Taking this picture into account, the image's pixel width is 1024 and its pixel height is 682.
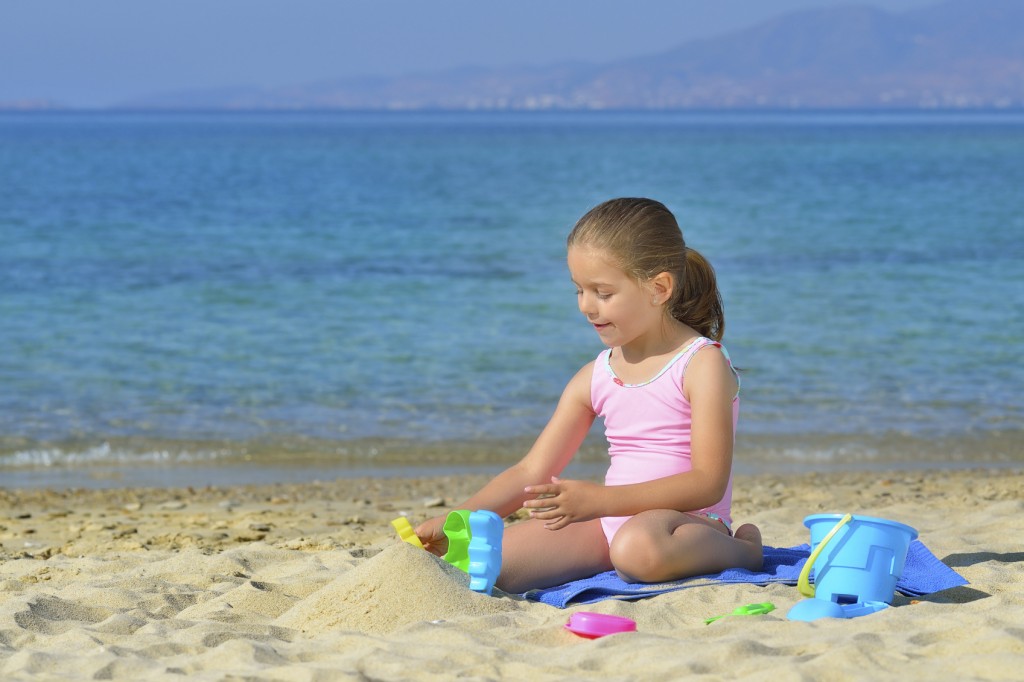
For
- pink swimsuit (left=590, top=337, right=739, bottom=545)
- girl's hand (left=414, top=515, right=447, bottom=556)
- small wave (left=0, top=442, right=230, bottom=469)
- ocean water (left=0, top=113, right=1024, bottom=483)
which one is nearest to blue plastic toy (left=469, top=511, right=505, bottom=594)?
girl's hand (left=414, top=515, right=447, bottom=556)

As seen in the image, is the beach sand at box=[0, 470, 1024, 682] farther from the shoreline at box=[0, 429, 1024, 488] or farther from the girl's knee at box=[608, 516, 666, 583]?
the shoreline at box=[0, 429, 1024, 488]

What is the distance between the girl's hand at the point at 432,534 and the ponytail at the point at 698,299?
3.34 ft

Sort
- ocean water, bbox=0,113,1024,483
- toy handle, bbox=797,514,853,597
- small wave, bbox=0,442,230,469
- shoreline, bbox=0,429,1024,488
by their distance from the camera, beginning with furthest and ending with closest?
1. ocean water, bbox=0,113,1024,483
2. small wave, bbox=0,442,230,469
3. shoreline, bbox=0,429,1024,488
4. toy handle, bbox=797,514,853,597

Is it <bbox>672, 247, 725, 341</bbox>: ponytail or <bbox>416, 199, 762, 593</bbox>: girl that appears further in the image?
<bbox>672, 247, 725, 341</bbox>: ponytail

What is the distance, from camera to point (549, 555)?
3840 mm

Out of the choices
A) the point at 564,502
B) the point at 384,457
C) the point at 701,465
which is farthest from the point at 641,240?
the point at 384,457

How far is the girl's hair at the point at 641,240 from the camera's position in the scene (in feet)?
12.1

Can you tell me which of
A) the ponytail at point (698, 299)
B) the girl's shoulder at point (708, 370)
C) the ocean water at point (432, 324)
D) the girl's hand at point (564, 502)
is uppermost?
the ponytail at point (698, 299)

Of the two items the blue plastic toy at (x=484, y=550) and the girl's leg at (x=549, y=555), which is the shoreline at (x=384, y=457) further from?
the blue plastic toy at (x=484, y=550)

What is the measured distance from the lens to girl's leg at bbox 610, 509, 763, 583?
3.65 m

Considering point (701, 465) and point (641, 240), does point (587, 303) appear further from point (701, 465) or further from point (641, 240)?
point (701, 465)

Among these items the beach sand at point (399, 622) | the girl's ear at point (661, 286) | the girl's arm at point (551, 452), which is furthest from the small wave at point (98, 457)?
the girl's ear at point (661, 286)

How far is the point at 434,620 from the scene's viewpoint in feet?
11.2

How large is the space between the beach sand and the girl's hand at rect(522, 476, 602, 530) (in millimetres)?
272
